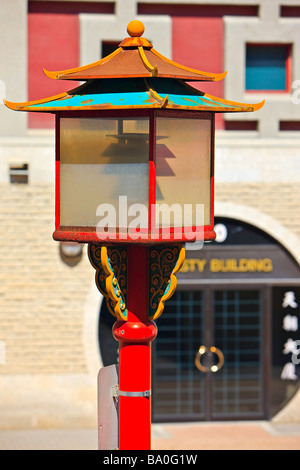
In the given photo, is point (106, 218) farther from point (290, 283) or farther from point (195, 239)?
point (290, 283)

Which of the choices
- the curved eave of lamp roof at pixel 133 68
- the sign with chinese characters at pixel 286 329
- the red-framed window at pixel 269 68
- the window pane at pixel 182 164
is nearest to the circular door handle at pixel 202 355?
the sign with chinese characters at pixel 286 329

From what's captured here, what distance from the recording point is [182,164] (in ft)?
23.5

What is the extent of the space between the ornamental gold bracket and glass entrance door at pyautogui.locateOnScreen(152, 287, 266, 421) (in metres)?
9.40

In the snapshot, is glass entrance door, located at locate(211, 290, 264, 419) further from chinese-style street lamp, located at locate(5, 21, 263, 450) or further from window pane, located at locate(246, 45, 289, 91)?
chinese-style street lamp, located at locate(5, 21, 263, 450)

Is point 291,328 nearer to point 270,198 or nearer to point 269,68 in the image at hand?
point 270,198

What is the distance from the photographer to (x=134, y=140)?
6.95 meters

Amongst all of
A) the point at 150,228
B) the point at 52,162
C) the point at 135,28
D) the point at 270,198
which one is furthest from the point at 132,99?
the point at 270,198

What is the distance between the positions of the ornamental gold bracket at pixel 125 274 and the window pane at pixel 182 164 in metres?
0.33

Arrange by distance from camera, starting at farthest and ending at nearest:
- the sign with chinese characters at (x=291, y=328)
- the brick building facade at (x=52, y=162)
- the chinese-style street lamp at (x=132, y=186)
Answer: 1. the sign with chinese characters at (x=291, y=328)
2. the brick building facade at (x=52, y=162)
3. the chinese-style street lamp at (x=132, y=186)

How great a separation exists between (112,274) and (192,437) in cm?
969

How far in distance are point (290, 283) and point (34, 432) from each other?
209 inches

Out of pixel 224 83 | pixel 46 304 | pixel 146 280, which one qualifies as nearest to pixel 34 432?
pixel 46 304

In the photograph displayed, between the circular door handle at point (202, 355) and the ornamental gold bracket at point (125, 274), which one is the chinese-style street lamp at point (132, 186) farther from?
the circular door handle at point (202, 355)

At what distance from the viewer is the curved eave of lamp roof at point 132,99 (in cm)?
670
